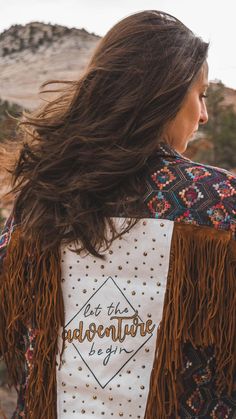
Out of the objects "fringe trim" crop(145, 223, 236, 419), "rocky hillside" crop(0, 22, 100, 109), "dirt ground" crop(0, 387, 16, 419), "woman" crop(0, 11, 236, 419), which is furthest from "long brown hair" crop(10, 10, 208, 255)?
"rocky hillside" crop(0, 22, 100, 109)

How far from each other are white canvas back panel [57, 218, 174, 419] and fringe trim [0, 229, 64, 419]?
0.13 ft

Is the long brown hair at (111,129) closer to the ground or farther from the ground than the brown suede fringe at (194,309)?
farther from the ground

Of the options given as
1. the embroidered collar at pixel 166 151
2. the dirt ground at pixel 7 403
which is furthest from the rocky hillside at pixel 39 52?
the embroidered collar at pixel 166 151

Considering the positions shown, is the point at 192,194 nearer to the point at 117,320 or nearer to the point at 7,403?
the point at 117,320

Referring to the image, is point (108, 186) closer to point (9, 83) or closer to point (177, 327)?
point (177, 327)

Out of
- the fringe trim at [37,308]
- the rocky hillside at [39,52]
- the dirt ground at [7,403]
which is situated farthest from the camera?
the rocky hillside at [39,52]

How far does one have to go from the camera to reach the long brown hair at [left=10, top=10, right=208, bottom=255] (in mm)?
1663

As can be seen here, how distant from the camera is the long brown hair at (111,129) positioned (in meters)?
1.66

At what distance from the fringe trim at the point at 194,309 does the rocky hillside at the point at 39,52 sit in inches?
1281

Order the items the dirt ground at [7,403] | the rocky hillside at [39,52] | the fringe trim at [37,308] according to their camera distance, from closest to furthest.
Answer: the fringe trim at [37,308] → the dirt ground at [7,403] → the rocky hillside at [39,52]

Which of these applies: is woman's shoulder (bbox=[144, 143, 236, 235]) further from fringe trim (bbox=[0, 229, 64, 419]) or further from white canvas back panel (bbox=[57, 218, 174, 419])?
fringe trim (bbox=[0, 229, 64, 419])

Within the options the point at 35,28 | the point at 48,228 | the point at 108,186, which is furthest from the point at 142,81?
the point at 35,28

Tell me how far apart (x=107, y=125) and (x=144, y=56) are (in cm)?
18

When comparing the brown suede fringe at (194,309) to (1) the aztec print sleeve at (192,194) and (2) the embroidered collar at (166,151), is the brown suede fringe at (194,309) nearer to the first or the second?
(1) the aztec print sleeve at (192,194)
